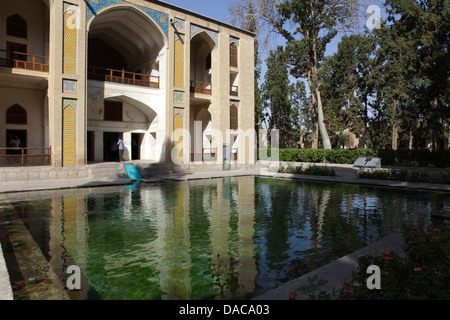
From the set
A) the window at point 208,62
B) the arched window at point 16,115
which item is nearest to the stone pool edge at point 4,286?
the arched window at point 16,115

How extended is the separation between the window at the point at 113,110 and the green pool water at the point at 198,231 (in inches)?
359

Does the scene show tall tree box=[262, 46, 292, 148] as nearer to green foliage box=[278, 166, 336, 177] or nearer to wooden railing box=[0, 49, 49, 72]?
green foliage box=[278, 166, 336, 177]

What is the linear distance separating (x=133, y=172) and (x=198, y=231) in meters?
9.62

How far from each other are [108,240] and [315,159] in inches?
818

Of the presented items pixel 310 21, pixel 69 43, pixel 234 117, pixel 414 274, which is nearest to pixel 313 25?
pixel 310 21

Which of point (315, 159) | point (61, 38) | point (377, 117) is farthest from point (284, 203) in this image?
point (377, 117)

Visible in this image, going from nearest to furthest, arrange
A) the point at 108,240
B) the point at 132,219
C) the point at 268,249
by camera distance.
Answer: the point at 268,249, the point at 108,240, the point at 132,219

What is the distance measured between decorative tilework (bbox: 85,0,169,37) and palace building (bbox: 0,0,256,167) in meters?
0.05

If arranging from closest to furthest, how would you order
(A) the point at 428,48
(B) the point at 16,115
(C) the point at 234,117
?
1. (B) the point at 16,115
2. (A) the point at 428,48
3. (C) the point at 234,117

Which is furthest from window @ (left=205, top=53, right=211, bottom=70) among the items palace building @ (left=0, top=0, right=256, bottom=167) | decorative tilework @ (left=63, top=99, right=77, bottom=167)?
decorative tilework @ (left=63, top=99, right=77, bottom=167)

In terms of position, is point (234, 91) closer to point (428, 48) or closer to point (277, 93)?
point (428, 48)

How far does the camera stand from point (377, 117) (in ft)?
107

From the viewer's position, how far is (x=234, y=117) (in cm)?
2155
